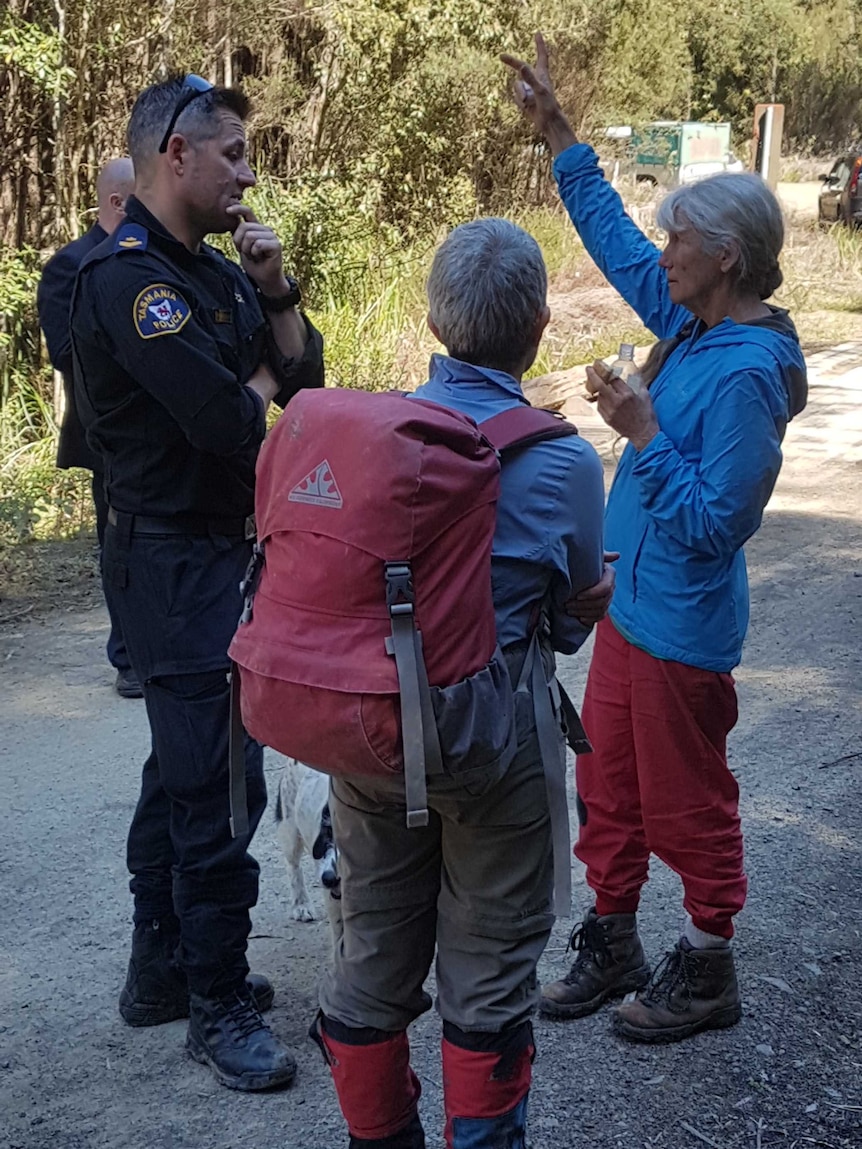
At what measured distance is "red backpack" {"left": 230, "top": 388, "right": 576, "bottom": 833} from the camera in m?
2.19

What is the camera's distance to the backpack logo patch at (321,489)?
2.21 meters

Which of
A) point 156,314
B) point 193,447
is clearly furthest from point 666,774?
point 156,314

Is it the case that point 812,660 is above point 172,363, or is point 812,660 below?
below

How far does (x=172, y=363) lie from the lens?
285 centimetres

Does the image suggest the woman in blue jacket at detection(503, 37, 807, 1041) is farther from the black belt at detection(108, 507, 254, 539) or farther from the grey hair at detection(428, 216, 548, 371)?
the black belt at detection(108, 507, 254, 539)

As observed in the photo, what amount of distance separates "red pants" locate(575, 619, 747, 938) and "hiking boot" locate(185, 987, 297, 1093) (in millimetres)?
987

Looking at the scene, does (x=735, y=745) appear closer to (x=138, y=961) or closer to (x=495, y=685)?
(x=138, y=961)

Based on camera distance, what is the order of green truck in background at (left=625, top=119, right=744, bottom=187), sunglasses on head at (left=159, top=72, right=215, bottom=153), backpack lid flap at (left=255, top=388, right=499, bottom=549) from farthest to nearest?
green truck in background at (left=625, top=119, right=744, bottom=187) → sunglasses on head at (left=159, top=72, right=215, bottom=153) → backpack lid flap at (left=255, top=388, right=499, bottom=549)

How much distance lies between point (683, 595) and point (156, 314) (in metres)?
1.43

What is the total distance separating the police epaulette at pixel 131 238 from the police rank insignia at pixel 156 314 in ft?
0.44

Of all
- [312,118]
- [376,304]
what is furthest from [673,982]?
[312,118]

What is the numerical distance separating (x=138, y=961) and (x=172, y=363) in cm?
160

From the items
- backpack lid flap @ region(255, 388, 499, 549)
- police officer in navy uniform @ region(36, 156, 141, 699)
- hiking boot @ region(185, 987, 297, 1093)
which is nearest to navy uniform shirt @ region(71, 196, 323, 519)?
backpack lid flap @ region(255, 388, 499, 549)

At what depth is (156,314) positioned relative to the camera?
112 inches
